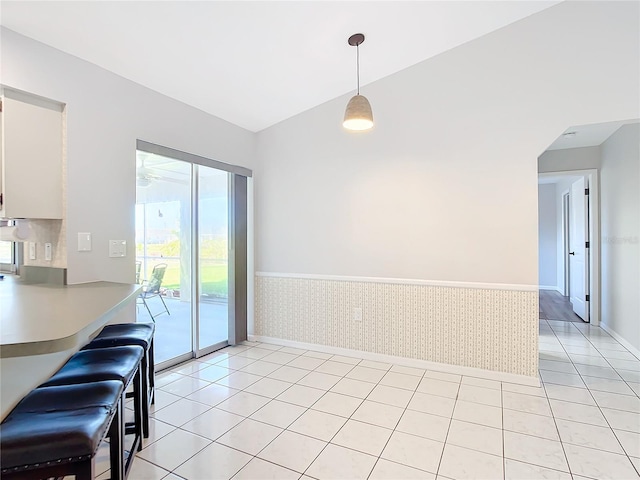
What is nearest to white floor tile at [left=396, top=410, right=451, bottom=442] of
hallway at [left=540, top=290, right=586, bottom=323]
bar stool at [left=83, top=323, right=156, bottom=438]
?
bar stool at [left=83, top=323, right=156, bottom=438]

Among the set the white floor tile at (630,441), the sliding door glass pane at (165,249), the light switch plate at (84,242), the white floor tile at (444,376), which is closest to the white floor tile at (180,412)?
the sliding door glass pane at (165,249)

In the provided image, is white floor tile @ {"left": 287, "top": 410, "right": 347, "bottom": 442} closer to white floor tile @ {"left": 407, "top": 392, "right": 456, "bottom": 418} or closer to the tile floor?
the tile floor

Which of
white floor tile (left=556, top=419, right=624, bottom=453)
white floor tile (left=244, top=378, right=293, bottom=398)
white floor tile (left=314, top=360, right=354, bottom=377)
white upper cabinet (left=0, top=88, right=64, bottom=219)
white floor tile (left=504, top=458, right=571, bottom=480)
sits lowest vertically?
white floor tile (left=504, top=458, right=571, bottom=480)

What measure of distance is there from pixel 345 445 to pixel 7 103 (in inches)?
109

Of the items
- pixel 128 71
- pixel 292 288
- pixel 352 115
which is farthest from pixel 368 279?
pixel 128 71

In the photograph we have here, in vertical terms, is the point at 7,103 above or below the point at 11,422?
above

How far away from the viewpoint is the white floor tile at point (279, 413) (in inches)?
93.5

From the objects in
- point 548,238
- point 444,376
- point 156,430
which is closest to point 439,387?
point 444,376

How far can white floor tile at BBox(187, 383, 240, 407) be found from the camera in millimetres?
2666

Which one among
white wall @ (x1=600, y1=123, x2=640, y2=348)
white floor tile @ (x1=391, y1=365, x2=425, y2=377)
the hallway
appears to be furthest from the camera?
the hallway

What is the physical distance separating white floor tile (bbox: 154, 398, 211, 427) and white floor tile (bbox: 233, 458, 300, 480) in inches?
27.1

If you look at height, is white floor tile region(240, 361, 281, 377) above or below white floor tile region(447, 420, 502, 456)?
above

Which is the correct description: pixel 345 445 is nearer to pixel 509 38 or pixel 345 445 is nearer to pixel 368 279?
pixel 368 279

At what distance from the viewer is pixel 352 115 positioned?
2.62 m
